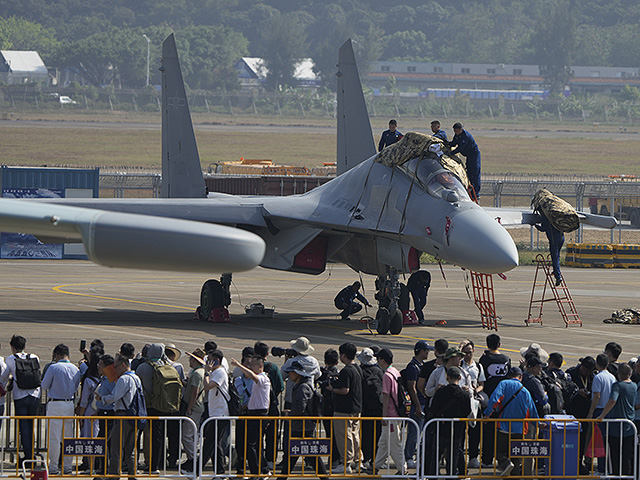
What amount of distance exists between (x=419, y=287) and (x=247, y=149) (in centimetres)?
7147

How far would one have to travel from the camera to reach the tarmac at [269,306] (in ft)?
70.3

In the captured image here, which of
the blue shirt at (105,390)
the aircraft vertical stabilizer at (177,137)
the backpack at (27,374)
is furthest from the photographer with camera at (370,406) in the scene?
the aircraft vertical stabilizer at (177,137)

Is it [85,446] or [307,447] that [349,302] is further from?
[85,446]

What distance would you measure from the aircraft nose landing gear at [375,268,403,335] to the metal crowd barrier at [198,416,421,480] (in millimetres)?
9522

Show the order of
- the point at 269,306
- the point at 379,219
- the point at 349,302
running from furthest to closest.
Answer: the point at 269,306 → the point at 349,302 → the point at 379,219

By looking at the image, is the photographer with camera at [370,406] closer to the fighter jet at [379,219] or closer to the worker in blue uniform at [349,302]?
the fighter jet at [379,219]

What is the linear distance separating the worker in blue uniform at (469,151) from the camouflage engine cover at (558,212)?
5.74 feet

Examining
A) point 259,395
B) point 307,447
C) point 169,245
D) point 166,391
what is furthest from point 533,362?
point 169,245

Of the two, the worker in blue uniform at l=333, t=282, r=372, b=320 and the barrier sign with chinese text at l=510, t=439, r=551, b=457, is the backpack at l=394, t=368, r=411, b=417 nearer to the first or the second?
the barrier sign with chinese text at l=510, t=439, r=551, b=457

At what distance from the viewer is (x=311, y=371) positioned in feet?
41.0

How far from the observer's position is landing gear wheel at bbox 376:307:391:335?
22.3 meters

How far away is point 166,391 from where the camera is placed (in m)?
12.2

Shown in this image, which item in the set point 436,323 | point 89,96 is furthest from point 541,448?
point 89,96

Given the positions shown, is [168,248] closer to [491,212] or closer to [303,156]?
[491,212]
